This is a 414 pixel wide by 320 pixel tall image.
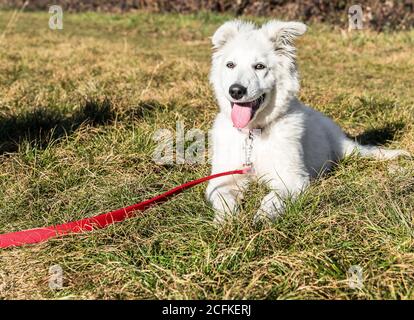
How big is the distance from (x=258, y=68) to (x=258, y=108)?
0.26 metres

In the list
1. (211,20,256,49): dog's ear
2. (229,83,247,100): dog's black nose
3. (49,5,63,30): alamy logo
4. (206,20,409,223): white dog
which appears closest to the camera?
(229,83,247,100): dog's black nose

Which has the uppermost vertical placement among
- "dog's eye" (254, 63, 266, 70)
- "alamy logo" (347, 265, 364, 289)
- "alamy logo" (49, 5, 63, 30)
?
"dog's eye" (254, 63, 266, 70)

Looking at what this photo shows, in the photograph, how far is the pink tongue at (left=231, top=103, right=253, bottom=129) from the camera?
3682 millimetres

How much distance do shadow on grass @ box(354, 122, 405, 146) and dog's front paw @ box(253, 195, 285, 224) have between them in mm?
2109

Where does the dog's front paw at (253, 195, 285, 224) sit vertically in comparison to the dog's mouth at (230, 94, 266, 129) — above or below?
below

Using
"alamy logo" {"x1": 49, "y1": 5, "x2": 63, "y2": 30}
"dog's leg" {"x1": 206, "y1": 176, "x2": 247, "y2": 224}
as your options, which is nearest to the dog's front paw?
"dog's leg" {"x1": 206, "y1": 176, "x2": 247, "y2": 224}

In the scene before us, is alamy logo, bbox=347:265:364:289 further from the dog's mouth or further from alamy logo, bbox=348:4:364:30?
alamy logo, bbox=348:4:364:30

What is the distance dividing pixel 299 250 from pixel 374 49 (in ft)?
25.1

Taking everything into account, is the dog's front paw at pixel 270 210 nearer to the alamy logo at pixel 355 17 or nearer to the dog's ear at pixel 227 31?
the dog's ear at pixel 227 31

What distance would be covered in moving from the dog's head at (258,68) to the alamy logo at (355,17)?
7740 millimetres

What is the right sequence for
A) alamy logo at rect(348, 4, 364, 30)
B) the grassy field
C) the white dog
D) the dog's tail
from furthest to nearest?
alamy logo at rect(348, 4, 364, 30)
the dog's tail
the white dog
the grassy field

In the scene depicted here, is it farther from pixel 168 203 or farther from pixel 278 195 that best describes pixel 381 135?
pixel 168 203

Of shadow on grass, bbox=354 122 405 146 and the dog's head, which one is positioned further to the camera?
shadow on grass, bbox=354 122 405 146

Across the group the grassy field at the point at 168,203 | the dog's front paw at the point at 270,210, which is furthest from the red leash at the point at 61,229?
the dog's front paw at the point at 270,210
